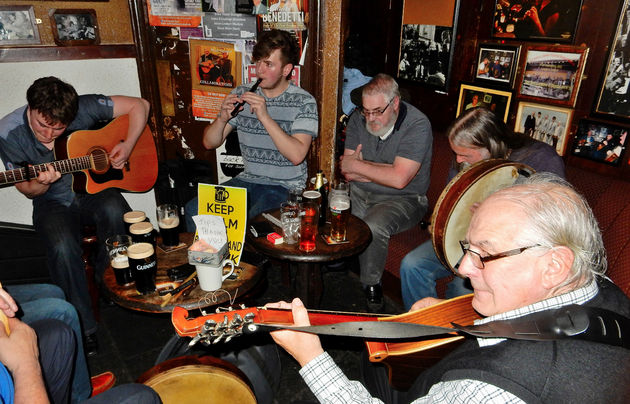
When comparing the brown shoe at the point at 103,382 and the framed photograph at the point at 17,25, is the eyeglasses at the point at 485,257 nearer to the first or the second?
the brown shoe at the point at 103,382

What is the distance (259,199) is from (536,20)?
2.16 meters

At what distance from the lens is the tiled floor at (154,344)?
85.6 inches

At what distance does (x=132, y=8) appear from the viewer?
3.13 m

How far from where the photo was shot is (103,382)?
2.06m

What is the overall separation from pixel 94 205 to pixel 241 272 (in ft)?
4.72

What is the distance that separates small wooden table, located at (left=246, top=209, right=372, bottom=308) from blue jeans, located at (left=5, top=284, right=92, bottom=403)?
3.07ft

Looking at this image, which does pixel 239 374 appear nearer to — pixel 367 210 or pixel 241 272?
pixel 241 272

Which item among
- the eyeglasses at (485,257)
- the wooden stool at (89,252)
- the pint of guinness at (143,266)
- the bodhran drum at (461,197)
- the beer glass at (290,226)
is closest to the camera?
the eyeglasses at (485,257)

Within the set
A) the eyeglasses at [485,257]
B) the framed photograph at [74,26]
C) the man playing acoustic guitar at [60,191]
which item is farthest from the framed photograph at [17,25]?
the eyeglasses at [485,257]

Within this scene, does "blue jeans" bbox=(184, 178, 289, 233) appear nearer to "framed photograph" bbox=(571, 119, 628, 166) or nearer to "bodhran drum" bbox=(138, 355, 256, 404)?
"bodhran drum" bbox=(138, 355, 256, 404)

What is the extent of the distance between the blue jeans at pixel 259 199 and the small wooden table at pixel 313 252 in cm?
33

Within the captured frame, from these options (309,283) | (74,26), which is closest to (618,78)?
(309,283)

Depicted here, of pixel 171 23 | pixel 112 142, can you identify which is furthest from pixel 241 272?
pixel 171 23

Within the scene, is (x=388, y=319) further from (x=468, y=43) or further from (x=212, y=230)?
(x=468, y=43)
